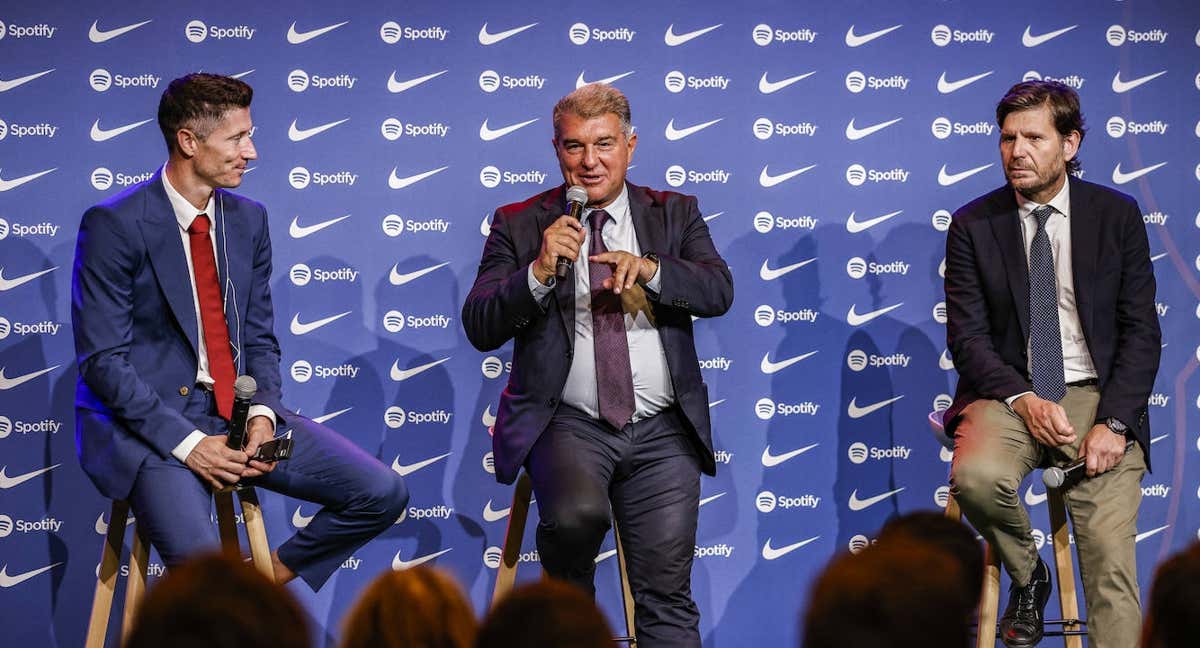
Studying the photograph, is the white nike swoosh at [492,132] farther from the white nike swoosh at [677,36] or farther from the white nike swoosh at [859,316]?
the white nike swoosh at [859,316]

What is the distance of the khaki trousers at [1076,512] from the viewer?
12.1 ft

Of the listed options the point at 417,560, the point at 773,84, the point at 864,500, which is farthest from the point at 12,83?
the point at 864,500

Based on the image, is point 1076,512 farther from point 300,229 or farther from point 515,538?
point 300,229

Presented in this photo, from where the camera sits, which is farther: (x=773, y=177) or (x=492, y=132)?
(x=773, y=177)

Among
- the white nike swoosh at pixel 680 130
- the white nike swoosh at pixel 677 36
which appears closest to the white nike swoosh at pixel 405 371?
the white nike swoosh at pixel 680 130

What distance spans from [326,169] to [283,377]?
0.83 m

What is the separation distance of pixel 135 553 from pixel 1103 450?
2964mm

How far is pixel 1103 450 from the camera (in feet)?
12.3

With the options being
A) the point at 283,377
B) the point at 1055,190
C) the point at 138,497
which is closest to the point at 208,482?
the point at 138,497

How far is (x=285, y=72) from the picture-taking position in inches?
185

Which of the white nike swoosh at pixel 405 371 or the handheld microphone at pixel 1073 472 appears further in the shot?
the white nike swoosh at pixel 405 371

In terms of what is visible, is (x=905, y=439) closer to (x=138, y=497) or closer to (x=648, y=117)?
(x=648, y=117)

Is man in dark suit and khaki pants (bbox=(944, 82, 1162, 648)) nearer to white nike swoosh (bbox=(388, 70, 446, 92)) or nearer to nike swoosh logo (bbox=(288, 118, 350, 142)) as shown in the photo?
white nike swoosh (bbox=(388, 70, 446, 92))

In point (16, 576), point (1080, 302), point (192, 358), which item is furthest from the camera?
point (16, 576)
